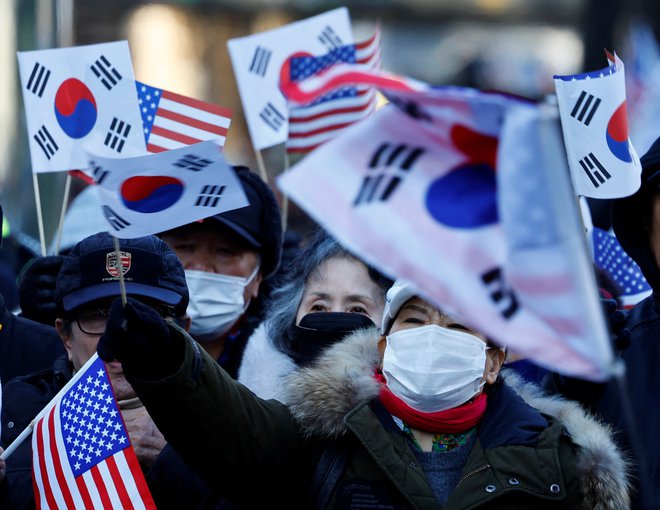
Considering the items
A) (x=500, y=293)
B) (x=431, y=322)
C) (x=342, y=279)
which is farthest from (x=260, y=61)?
(x=500, y=293)

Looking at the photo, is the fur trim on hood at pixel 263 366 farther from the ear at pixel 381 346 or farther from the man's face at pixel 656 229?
the man's face at pixel 656 229

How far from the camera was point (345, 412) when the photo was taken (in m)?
3.80

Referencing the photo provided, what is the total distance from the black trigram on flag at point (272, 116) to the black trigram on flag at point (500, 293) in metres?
4.04

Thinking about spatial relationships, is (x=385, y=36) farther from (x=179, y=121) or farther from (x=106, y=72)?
A: (x=106, y=72)

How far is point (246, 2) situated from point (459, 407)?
12.2 meters

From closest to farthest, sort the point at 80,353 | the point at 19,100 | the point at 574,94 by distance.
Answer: the point at 80,353 → the point at 574,94 → the point at 19,100

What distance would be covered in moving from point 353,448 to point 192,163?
947 mm

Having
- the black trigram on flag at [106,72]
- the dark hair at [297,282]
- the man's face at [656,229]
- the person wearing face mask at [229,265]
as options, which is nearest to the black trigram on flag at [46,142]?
the black trigram on flag at [106,72]

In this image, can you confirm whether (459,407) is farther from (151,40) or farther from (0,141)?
(151,40)

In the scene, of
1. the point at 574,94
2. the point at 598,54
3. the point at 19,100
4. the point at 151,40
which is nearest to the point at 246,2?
the point at 151,40

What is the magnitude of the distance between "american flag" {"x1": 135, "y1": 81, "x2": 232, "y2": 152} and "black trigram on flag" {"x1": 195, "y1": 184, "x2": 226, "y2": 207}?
170cm

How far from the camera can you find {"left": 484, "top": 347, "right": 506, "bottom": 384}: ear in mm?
3982

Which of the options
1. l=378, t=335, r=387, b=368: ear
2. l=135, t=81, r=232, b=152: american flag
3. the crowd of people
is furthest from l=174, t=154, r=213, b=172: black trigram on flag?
l=135, t=81, r=232, b=152: american flag

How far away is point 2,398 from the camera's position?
4.18 m
